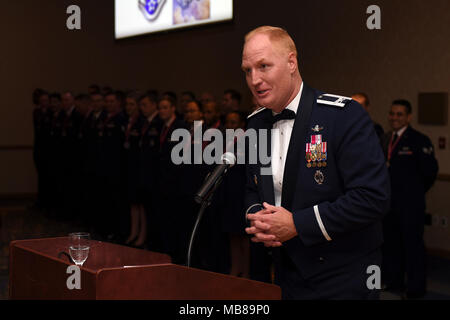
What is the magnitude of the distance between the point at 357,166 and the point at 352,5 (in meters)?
5.21

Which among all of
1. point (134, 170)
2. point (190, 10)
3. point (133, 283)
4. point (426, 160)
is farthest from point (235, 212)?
point (190, 10)

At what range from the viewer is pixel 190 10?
8391 mm

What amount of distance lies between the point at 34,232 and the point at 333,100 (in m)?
6.21

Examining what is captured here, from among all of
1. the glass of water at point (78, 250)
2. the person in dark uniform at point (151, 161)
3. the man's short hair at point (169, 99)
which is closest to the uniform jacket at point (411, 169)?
the man's short hair at point (169, 99)

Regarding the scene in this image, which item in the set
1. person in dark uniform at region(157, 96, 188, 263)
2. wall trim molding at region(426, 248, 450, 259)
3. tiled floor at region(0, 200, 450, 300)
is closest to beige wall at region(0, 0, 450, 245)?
wall trim molding at region(426, 248, 450, 259)

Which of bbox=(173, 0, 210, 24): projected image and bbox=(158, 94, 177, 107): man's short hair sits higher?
bbox=(173, 0, 210, 24): projected image

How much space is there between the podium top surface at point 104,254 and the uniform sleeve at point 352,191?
0.48 metres

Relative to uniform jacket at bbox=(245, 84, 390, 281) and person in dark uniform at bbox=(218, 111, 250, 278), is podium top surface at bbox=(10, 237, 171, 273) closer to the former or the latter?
uniform jacket at bbox=(245, 84, 390, 281)

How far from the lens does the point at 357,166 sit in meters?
1.67

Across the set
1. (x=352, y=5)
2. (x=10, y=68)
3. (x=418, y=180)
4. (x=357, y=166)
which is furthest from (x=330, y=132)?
(x=10, y=68)

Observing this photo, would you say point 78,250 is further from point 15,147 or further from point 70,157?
point 15,147

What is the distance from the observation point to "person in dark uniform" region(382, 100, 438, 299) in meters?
4.57

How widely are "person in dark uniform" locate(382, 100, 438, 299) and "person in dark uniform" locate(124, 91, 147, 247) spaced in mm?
2636

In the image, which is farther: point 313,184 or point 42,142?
point 42,142
